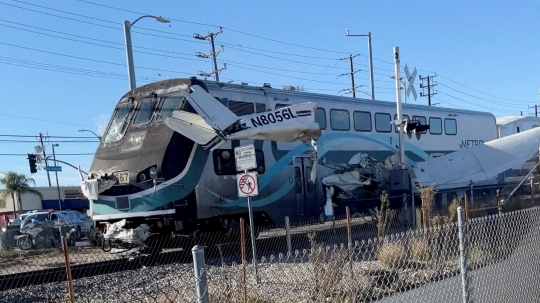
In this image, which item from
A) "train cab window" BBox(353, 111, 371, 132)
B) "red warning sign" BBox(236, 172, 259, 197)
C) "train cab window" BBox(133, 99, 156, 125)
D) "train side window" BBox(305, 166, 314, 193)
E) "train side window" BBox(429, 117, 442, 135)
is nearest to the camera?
"red warning sign" BBox(236, 172, 259, 197)

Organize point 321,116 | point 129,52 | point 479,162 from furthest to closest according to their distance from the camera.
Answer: point 129,52
point 479,162
point 321,116

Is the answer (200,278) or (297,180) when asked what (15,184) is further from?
(200,278)

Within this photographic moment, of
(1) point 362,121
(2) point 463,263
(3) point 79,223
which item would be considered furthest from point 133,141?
(3) point 79,223

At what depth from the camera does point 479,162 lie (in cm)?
1711

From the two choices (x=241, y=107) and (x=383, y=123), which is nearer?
(x=241, y=107)

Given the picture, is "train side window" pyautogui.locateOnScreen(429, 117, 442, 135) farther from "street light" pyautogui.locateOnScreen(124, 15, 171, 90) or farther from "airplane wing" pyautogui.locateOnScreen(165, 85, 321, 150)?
"street light" pyautogui.locateOnScreen(124, 15, 171, 90)

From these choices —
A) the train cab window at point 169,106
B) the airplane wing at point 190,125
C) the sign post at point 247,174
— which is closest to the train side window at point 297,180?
the airplane wing at point 190,125

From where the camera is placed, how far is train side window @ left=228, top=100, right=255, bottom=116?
13165mm

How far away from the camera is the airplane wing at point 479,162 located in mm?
16672

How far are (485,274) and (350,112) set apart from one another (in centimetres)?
1086

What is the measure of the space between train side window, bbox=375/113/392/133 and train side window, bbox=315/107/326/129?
2.69 m

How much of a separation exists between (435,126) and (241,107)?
367 inches

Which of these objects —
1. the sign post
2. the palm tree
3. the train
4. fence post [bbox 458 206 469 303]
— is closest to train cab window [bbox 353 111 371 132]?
the train

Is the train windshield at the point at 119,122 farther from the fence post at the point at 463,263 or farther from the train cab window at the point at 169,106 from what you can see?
the fence post at the point at 463,263
